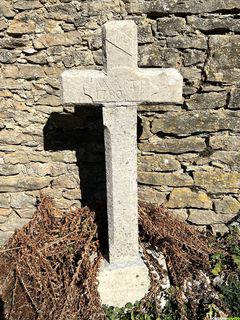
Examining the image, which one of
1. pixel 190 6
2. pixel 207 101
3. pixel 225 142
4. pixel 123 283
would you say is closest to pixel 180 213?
pixel 225 142

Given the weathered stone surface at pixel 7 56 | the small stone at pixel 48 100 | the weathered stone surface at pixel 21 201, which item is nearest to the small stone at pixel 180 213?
the weathered stone surface at pixel 21 201

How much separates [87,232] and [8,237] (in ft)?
2.93

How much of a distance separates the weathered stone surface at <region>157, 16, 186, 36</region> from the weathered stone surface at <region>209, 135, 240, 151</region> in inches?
35.3

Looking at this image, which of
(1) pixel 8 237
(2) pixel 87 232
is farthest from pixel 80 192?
(1) pixel 8 237

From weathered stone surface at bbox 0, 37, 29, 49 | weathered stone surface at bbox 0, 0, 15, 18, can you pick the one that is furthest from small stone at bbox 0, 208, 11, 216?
weathered stone surface at bbox 0, 0, 15, 18

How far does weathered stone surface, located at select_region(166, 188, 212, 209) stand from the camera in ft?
12.3

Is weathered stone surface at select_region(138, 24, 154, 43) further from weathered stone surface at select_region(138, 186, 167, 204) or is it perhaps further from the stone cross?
weathered stone surface at select_region(138, 186, 167, 204)

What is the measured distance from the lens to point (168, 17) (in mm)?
3195

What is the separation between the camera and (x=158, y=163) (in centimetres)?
363

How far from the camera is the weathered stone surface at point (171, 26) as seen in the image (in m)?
3.19

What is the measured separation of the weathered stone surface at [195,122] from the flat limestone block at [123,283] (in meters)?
1.08

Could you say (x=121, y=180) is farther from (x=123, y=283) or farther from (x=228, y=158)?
(x=228, y=158)

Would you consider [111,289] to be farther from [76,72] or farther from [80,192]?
[76,72]

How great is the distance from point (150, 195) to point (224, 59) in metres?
1.28
